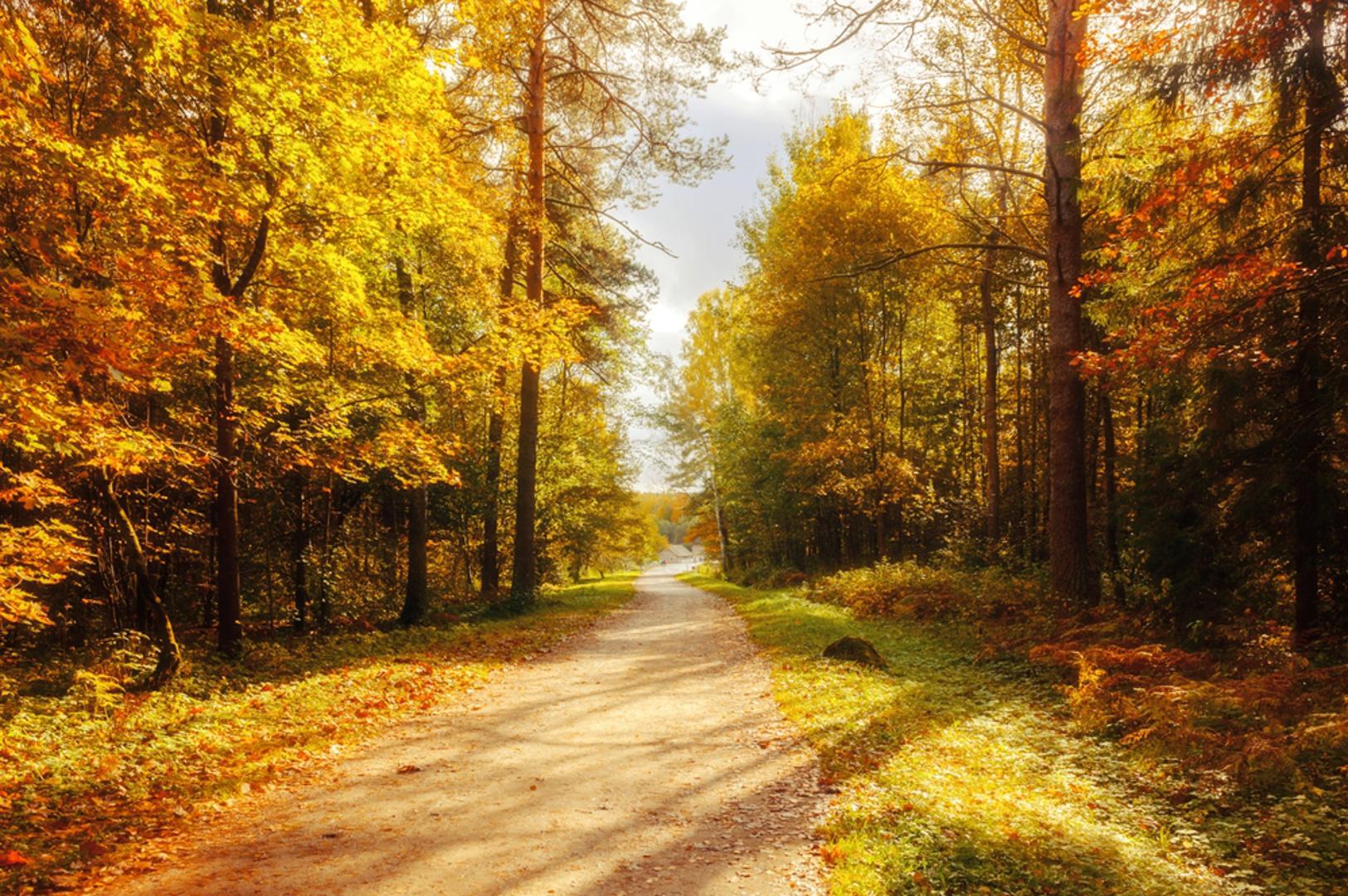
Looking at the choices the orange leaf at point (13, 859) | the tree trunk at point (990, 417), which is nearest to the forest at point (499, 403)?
the orange leaf at point (13, 859)

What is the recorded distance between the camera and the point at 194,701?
7.55 metres

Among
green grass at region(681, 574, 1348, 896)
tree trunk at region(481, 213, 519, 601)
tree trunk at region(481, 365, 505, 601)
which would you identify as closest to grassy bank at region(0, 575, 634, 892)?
green grass at region(681, 574, 1348, 896)

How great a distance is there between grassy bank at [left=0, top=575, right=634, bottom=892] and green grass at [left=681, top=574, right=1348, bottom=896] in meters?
4.77

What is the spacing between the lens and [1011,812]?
16.7 feet

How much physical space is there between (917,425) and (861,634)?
46.0 ft

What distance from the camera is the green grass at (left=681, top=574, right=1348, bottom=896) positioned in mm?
4207

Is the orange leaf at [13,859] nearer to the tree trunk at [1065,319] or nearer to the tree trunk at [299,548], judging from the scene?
the tree trunk at [299,548]

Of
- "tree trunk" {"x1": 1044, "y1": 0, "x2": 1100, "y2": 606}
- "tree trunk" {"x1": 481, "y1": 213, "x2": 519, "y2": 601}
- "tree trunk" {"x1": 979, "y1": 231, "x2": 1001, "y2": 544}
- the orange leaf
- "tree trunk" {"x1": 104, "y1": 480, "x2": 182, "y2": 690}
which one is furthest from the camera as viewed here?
"tree trunk" {"x1": 481, "y1": 213, "x2": 519, "y2": 601}

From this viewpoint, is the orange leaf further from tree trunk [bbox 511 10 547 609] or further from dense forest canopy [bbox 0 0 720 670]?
tree trunk [bbox 511 10 547 609]

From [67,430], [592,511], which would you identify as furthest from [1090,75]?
[592,511]

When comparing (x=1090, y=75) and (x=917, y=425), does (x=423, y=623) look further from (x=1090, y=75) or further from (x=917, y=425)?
(x=917, y=425)

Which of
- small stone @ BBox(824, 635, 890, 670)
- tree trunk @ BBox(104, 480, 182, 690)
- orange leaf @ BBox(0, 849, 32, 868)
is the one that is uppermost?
tree trunk @ BBox(104, 480, 182, 690)

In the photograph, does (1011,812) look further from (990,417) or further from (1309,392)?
(990,417)

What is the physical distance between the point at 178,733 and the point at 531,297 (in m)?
11.9
